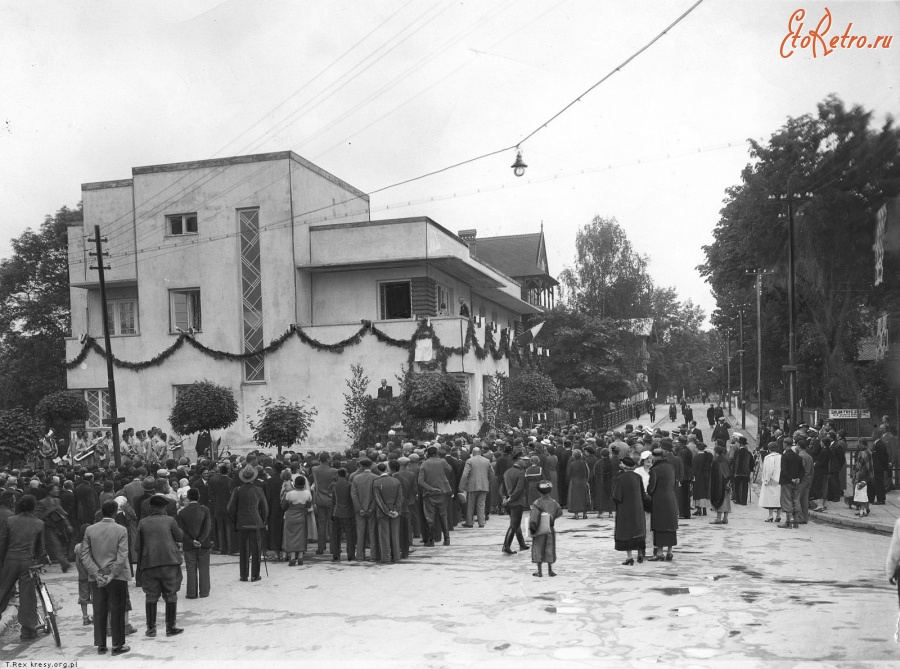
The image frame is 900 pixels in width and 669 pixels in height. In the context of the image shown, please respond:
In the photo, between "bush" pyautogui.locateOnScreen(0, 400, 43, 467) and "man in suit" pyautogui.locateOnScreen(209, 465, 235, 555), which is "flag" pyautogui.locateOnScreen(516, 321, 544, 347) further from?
"man in suit" pyautogui.locateOnScreen(209, 465, 235, 555)

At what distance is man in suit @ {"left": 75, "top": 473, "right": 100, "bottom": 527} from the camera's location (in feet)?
48.4

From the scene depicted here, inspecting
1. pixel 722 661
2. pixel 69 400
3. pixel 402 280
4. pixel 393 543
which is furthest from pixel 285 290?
pixel 722 661

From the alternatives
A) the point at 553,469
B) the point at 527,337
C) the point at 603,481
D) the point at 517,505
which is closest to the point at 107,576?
the point at 517,505

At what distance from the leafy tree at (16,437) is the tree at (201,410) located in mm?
4816

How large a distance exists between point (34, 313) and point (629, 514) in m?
41.7

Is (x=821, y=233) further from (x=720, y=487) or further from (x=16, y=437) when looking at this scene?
(x=16, y=437)

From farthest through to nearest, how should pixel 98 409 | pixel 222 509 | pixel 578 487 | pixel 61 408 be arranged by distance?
pixel 98 409 → pixel 61 408 → pixel 578 487 → pixel 222 509

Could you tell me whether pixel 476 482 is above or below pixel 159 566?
below

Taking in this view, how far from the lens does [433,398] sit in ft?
87.6

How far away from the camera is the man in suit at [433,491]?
15.4 metres

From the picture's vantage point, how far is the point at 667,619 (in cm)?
956

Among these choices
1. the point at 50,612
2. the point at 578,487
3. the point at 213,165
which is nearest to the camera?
the point at 50,612

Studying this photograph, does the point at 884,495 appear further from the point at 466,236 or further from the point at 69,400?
the point at 466,236

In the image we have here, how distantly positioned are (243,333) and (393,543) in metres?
21.1
